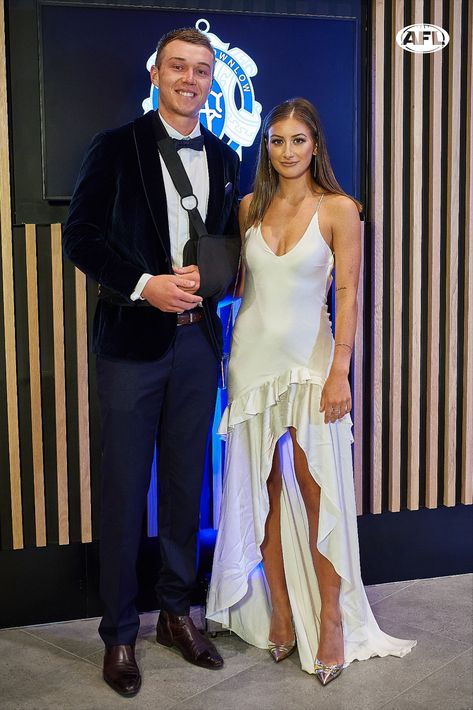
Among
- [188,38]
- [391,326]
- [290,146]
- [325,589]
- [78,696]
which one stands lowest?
[78,696]

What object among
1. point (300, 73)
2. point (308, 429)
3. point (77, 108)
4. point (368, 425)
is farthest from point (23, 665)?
point (300, 73)

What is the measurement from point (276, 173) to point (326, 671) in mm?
1781

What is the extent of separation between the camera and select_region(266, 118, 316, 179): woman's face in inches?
118

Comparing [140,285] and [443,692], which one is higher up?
[140,285]

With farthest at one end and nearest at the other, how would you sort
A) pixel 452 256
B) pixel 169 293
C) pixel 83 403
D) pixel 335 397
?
pixel 452 256
pixel 83 403
pixel 335 397
pixel 169 293

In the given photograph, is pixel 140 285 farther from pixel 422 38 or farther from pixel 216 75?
pixel 422 38

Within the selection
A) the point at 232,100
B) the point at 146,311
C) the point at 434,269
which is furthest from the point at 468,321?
the point at 146,311

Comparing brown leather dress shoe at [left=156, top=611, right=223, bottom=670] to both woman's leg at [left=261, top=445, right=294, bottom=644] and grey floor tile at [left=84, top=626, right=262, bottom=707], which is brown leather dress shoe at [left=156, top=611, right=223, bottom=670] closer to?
grey floor tile at [left=84, top=626, right=262, bottom=707]

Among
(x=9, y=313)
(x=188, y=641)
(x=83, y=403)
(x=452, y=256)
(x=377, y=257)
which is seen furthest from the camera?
(x=452, y=256)

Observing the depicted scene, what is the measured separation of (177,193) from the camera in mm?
3020

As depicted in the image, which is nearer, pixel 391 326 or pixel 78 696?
pixel 78 696

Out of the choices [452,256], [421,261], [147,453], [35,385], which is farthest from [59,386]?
[452,256]

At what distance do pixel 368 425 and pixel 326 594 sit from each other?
104 cm

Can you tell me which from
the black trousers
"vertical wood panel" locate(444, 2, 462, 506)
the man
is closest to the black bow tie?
the man
